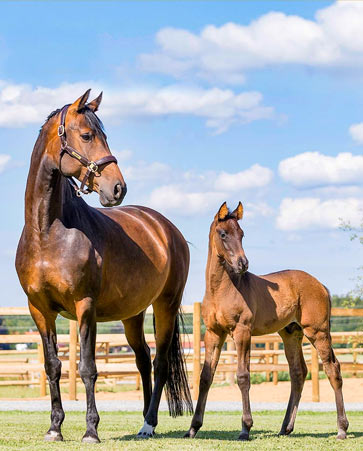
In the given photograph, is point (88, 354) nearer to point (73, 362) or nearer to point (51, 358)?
point (51, 358)

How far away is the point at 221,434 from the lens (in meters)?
8.29

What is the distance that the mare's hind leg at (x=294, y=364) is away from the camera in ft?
28.1

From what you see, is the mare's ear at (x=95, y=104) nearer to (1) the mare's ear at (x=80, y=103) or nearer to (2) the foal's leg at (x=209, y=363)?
(1) the mare's ear at (x=80, y=103)

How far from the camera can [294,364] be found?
29.0ft

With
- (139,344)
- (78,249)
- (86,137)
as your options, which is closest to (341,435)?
(139,344)

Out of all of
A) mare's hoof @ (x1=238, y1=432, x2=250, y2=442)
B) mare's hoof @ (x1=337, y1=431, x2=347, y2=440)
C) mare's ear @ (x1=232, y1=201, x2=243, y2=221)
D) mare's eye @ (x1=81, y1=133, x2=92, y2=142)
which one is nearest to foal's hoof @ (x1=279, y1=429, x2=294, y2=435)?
mare's hoof @ (x1=337, y1=431, x2=347, y2=440)

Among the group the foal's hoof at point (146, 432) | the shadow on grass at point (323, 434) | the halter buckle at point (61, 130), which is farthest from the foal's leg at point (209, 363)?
the halter buckle at point (61, 130)

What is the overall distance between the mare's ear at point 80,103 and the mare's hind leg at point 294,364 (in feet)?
12.2

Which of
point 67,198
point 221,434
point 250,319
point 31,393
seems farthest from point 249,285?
point 31,393

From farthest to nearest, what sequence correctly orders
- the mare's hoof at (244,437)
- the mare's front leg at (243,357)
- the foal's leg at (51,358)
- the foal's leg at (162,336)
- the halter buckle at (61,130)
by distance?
1. the foal's leg at (162,336)
2. the mare's front leg at (243,357)
3. the mare's hoof at (244,437)
4. the foal's leg at (51,358)
5. the halter buckle at (61,130)

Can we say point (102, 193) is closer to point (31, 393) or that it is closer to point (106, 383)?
point (31, 393)

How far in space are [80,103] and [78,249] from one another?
1.27 metres

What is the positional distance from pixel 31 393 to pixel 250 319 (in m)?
14.1

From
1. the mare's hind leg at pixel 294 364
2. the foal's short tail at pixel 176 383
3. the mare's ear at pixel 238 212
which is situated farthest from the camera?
the foal's short tail at pixel 176 383
